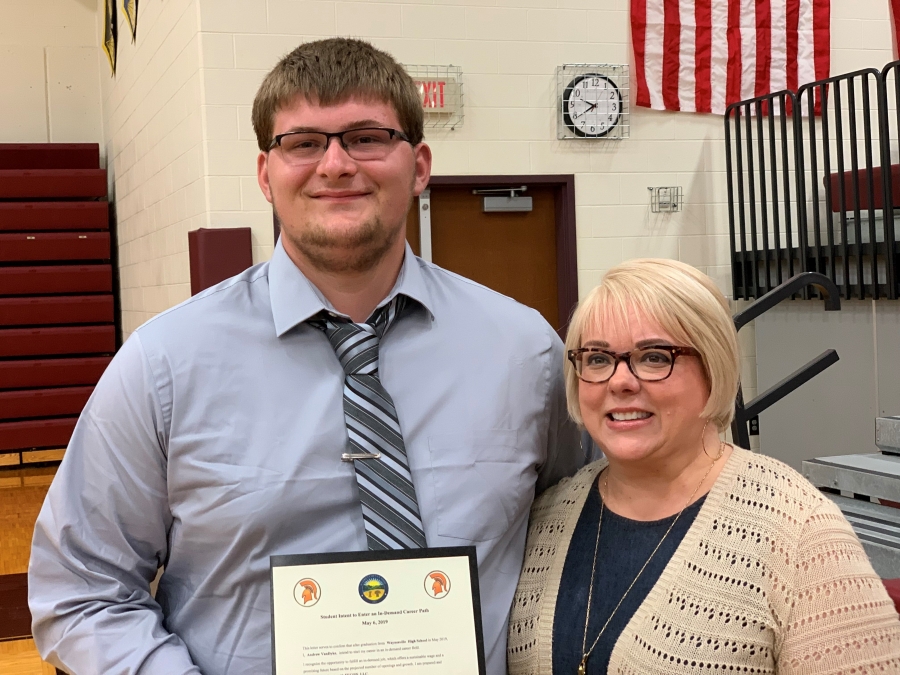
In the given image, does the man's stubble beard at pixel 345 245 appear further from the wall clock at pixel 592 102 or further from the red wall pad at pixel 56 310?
the red wall pad at pixel 56 310

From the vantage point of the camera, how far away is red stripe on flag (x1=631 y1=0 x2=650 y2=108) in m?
5.66

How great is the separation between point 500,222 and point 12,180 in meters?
4.36

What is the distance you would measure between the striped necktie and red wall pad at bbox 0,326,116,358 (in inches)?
262

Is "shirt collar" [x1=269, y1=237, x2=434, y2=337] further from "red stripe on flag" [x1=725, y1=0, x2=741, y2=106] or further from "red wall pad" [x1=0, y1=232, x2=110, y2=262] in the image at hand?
"red wall pad" [x1=0, y1=232, x2=110, y2=262]

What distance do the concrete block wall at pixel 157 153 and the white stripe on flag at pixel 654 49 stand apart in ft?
8.76

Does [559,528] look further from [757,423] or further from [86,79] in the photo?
[86,79]

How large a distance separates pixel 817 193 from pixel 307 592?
452cm

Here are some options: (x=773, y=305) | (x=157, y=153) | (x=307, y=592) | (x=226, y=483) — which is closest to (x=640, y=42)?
(x=773, y=305)

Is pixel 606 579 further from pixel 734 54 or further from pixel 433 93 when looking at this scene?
pixel 734 54

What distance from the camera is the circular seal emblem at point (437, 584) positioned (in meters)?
1.44

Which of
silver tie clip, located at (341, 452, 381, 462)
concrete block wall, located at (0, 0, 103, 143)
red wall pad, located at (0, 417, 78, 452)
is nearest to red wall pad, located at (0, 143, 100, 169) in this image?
concrete block wall, located at (0, 0, 103, 143)

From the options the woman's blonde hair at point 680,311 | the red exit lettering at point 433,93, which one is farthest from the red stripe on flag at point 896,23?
the woman's blonde hair at point 680,311

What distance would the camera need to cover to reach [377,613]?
4.61ft

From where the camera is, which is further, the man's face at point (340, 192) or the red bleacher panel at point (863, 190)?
the red bleacher panel at point (863, 190)
